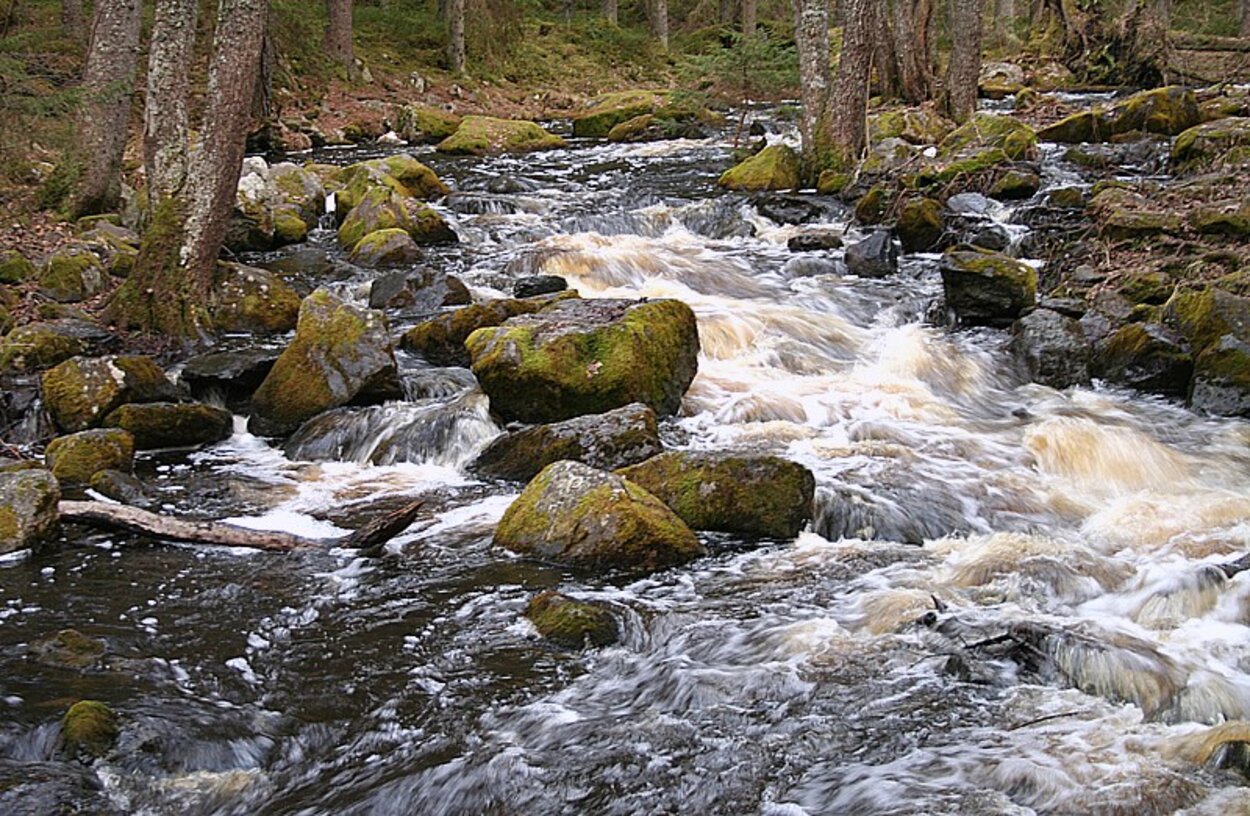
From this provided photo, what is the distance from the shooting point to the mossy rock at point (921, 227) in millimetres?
14148

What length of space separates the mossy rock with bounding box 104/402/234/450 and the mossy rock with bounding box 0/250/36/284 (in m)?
3.87

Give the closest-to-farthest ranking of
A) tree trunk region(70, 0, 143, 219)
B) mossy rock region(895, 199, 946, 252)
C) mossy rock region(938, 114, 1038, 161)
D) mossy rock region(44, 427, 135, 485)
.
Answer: mossy rock region(44, 427, 135, 485)
tree trunk region(70, 0, 143, 219)
mossy rock region(895, 199, 946, 252)
mossy rock region(938, 114, 1038, 161)

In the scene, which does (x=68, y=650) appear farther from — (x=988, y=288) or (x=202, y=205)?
(x=988, y=288)

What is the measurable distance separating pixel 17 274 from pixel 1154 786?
11.8 metres

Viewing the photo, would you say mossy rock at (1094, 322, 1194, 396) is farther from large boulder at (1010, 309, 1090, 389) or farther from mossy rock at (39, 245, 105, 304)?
mossy rock at (39, 245, 105, 304)

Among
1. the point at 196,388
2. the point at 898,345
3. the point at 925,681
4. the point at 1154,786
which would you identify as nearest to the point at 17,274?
the point at 196,388

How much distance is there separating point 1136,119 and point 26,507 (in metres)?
18.4

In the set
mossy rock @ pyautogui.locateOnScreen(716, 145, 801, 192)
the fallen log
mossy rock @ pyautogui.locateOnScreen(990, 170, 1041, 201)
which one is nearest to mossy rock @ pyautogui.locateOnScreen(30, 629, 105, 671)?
the fallen log

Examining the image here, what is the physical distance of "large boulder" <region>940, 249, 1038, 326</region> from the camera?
11.3 metres

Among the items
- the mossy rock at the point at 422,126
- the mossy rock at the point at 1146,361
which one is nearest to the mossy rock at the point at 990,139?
the mossy rock at the point at 1146,361

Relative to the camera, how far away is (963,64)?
20.0 meters

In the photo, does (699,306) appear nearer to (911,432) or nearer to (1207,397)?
(911,432)

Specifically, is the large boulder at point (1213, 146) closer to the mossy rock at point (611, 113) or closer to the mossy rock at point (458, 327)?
the mossy rock at point (458, 327)

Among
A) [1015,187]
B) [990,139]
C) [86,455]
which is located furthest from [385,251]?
[990,139]
